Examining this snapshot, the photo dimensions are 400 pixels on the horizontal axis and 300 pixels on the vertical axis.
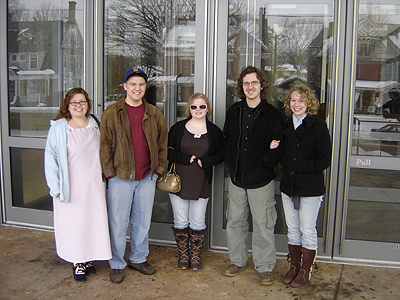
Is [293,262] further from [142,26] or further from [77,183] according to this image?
[142,26]

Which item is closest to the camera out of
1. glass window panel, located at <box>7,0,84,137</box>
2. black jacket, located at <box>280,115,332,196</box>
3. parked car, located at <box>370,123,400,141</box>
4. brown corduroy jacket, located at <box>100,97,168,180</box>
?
black jacket, located at <box>280,115,332,196</box>

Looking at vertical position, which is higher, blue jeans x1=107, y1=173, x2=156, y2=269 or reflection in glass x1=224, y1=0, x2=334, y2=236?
reflection in glass x1=224, y1=0, x2=334, y2=236

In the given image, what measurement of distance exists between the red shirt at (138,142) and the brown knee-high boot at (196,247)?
78 cm

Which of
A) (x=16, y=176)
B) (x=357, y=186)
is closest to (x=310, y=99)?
(x=357, y=186)

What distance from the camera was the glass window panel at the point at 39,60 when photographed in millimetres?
4488

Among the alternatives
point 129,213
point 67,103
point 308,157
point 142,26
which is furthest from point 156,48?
point 308,157

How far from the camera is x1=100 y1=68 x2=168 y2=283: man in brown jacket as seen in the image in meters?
3.33

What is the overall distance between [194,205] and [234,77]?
4.60ft

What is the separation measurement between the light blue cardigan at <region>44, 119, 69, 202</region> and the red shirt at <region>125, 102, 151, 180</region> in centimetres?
58

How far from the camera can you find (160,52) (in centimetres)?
421

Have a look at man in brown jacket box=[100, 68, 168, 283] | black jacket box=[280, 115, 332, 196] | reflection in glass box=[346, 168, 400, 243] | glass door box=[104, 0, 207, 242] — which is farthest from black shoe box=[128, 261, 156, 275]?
reflection in glass box=[346, 168, 400, 243]

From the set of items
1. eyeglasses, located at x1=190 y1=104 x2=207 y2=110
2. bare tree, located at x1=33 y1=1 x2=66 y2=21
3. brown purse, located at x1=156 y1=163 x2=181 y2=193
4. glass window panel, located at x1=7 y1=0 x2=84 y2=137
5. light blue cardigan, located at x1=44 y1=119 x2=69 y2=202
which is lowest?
brown purse, located at x1=156 y1=163 x2=181 y2=193

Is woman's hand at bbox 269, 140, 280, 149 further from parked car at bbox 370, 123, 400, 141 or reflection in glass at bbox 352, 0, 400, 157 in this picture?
parked car at bbox 370, 123, 400, 141

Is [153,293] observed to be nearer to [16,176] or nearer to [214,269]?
[214,269]
